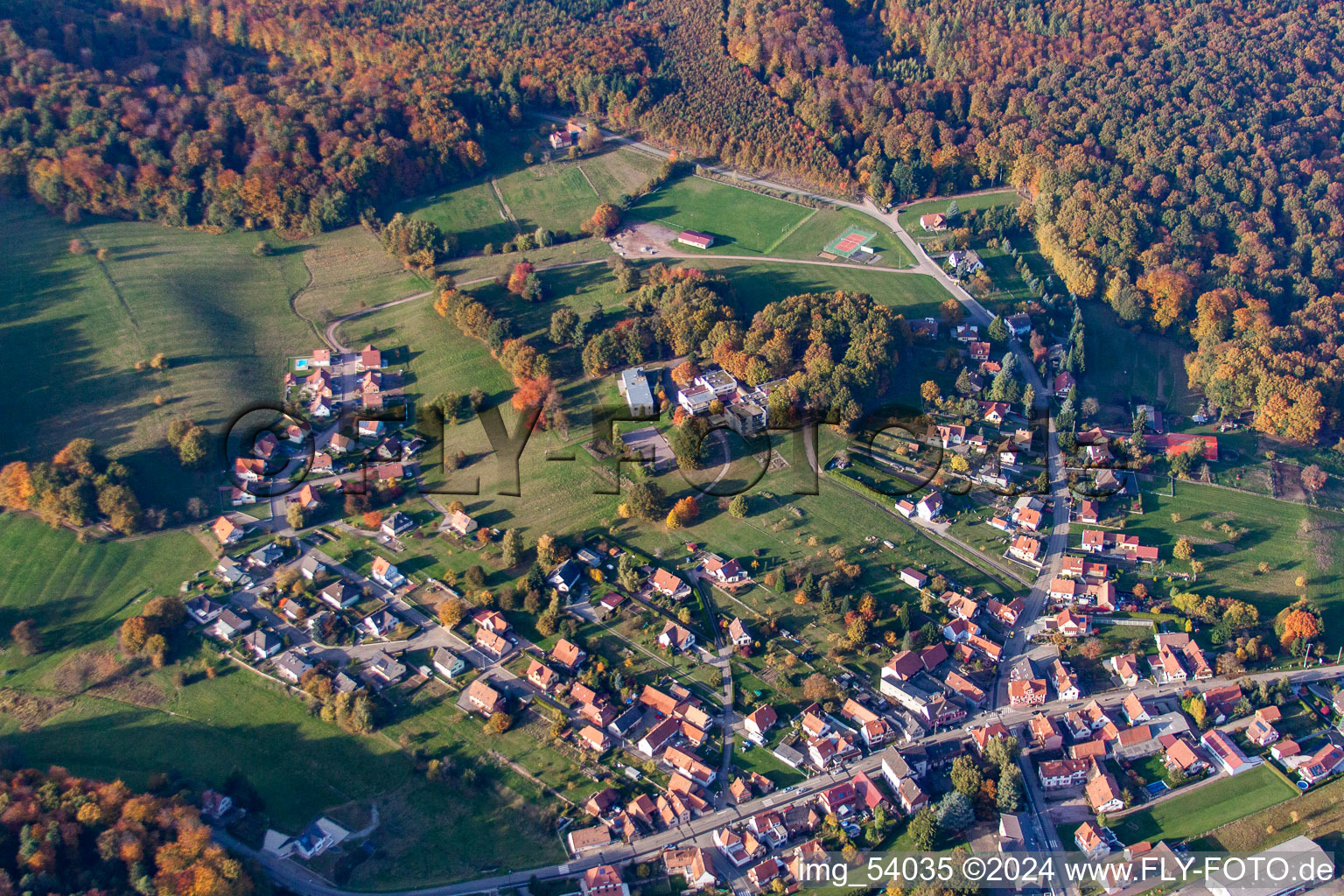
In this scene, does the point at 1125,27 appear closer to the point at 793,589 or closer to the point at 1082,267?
the point at 1082,267

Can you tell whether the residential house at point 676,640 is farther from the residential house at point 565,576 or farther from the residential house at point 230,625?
the residential house at point 230,625

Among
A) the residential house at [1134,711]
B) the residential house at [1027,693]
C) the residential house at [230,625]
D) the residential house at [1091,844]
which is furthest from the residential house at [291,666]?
the residential house at [1134,711]

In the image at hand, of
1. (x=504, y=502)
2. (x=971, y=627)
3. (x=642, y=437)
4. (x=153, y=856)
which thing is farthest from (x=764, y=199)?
(x=153, y=856)

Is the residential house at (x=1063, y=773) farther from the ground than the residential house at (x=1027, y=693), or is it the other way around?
the residential house at (x=1027, y=693)

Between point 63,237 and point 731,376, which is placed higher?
point 63,237

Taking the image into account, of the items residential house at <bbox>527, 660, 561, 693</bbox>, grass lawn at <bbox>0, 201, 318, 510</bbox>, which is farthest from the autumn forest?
residential house at <bbox>527, 660, 561, 693</bbox>

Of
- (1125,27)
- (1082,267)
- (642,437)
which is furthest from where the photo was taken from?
(1125,27)
